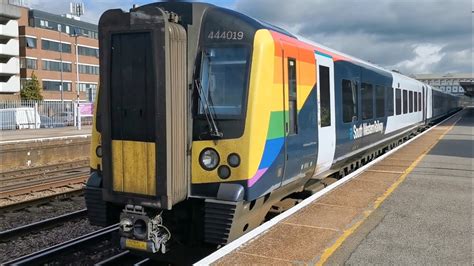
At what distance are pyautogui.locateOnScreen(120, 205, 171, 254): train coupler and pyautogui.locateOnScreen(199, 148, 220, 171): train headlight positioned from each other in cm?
74

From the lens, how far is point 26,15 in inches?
2785

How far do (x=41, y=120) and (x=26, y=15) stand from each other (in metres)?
43.7

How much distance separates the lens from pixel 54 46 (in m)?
72.8

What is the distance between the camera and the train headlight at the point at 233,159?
5.07 metres

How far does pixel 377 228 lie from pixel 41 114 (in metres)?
33.9

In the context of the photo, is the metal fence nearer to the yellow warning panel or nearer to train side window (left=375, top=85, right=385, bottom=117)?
train side window (left=375, top=85, right=385, bottom=117)

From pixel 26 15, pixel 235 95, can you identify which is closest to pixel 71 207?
pixel 235 95

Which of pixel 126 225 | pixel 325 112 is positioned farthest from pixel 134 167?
pixel 325 112

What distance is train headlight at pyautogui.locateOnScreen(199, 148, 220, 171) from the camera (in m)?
5.15

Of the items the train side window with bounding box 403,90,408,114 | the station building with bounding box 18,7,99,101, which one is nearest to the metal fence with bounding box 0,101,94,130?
the train side window with bounding box 403,90,408,114

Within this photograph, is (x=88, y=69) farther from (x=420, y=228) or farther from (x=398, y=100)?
(x=420, y=228)

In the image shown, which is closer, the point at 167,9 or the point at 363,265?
the point at 363,265

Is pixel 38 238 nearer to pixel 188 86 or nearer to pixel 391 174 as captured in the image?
pixel 188 86

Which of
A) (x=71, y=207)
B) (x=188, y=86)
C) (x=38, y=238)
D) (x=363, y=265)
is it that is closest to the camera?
(x=363, y=265)
